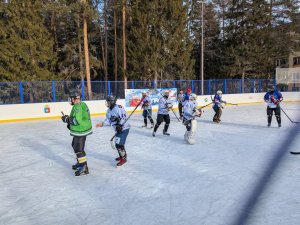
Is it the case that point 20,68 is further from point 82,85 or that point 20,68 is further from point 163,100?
point 163,100

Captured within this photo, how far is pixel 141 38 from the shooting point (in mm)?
21391

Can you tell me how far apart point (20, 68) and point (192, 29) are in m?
19.1

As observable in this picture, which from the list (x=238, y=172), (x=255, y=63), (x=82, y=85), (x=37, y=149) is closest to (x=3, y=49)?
(x=82, y=85)

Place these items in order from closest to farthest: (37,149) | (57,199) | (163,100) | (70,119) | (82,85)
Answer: (57,199), (70,119), (37,149), (163,100), (82,85)

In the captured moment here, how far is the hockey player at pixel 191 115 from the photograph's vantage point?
6742 millimetres

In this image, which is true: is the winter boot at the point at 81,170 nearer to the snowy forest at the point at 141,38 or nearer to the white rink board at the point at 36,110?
the white rink board at the point at 36,110

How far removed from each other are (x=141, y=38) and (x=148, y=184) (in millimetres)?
18677

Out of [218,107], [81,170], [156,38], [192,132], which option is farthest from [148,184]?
[156,38]

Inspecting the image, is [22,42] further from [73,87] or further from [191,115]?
[191,115]

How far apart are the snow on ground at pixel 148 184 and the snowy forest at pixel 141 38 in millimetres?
12828

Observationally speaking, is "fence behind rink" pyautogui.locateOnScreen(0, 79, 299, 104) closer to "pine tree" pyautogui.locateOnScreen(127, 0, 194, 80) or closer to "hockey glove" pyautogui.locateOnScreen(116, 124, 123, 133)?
"pine tree" pyautogui.locateOnScreen(127, 0, 194, 80)

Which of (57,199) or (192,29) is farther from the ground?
(192,29)

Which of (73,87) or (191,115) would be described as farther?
(73,87)

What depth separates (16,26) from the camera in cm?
1728
